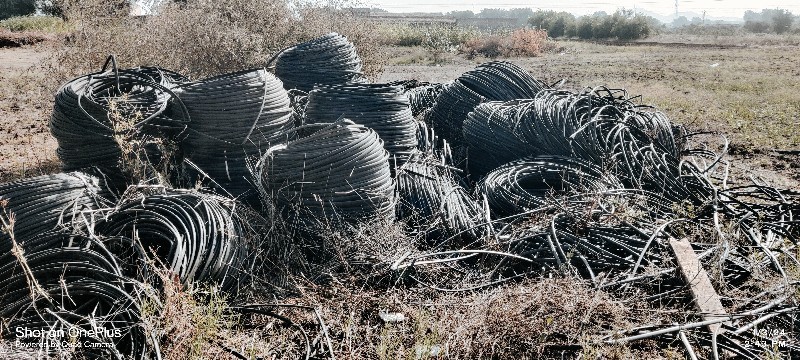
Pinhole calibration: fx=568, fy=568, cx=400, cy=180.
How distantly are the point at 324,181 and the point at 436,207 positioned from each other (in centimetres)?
103

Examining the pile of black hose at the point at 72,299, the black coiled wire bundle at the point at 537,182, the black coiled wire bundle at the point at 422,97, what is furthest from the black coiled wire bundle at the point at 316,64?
the pile of black hose at the point at 72,299

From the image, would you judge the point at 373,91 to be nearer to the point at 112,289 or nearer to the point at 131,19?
the point at 112,289

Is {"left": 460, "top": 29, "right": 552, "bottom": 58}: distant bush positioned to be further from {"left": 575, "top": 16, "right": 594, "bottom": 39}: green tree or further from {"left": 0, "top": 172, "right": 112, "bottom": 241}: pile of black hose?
{"left": 0, "top": 172, "right": 112, "bottom": 241}: pile of black hose

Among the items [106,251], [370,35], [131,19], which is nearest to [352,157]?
[106,251]

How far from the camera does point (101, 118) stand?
4.64 m

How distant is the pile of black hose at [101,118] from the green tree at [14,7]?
33131 millimetres

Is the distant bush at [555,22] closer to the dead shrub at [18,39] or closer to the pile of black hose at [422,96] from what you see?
the dead shrub at [18,39]

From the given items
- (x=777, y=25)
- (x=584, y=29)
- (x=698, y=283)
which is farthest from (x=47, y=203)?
(x=777, y=25)

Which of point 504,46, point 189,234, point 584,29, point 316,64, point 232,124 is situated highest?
point 584,29

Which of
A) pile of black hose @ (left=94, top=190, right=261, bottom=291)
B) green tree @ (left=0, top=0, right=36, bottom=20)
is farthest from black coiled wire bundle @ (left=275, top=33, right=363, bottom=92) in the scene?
green tree @ (left=0, top=0, right=36, bottom=20)

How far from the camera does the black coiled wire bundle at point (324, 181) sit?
168 inches

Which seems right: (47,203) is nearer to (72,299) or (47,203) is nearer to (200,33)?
(72,299)

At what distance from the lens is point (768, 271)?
407 cm

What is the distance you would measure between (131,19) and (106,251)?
22.7 ft
